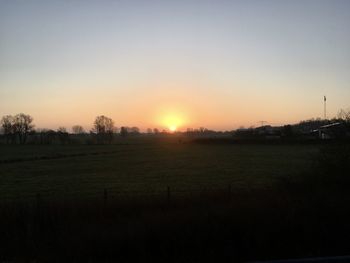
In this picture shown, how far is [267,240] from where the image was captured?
10453 millimetres

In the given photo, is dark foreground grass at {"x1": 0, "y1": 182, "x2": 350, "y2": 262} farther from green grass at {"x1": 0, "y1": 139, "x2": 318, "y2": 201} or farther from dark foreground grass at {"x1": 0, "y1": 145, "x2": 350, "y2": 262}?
green grass at {"x1": 0, "y1": 139, "x2": 318, "y2": 201}

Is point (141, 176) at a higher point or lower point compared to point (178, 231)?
lower

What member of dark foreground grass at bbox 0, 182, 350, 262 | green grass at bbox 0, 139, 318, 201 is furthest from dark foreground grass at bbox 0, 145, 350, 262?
green grass at bbox 0, 139, 318, 201

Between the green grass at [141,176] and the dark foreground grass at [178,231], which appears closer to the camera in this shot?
the dark foreground grass at [178,231]

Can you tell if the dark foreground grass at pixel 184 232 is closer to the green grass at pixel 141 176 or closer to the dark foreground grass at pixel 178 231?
the dark foreground grass at pixel 178 231

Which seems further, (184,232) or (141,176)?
(141,176)

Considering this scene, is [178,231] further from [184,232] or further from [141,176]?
[141,176]

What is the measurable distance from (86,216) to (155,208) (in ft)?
7.35

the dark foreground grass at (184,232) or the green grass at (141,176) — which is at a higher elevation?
the dark foreground grass at (184,232)

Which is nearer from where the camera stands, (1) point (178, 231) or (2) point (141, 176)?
(1) point (178, 231)

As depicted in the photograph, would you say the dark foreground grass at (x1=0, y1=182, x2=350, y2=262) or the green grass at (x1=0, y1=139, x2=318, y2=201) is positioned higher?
the dark foreground grass at (x1=0, y1=182, x2=350, y2=262)

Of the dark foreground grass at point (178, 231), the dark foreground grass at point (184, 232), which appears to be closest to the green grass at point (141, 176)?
the dark foreground grass at point (178, 231)

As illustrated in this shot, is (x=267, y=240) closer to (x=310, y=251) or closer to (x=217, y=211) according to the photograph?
(x=310, y=251)

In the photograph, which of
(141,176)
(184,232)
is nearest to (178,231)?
(184,232)
